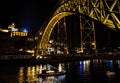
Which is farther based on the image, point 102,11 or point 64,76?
point 64,76

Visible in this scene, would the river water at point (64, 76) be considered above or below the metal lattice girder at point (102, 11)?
below

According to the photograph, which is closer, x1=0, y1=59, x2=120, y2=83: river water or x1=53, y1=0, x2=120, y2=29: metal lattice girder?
x1=53, y1=0, x2=120, y2=29: metal lattice girder

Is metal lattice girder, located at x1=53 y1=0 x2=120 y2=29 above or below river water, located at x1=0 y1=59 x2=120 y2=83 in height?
above

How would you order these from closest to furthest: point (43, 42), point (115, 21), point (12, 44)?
point (115, 21) → point (43, 42) → point (12, 44)

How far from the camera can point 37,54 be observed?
95.5 m

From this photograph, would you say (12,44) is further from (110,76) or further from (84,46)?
(110,76)

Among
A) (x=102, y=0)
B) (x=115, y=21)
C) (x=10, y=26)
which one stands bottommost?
(x=115, y=21)

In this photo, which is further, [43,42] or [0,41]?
[0,41]

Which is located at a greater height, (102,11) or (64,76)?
(102,11)

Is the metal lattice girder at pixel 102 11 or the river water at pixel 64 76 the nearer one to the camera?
the metal lattice girder at pixel 102 11

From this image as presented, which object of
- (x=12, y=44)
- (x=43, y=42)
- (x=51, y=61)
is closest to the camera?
(x=51, y=61)

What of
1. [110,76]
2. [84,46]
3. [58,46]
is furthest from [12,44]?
[110,76]

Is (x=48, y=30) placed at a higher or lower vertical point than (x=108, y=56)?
higher

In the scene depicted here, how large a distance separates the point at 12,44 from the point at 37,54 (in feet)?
80.7
